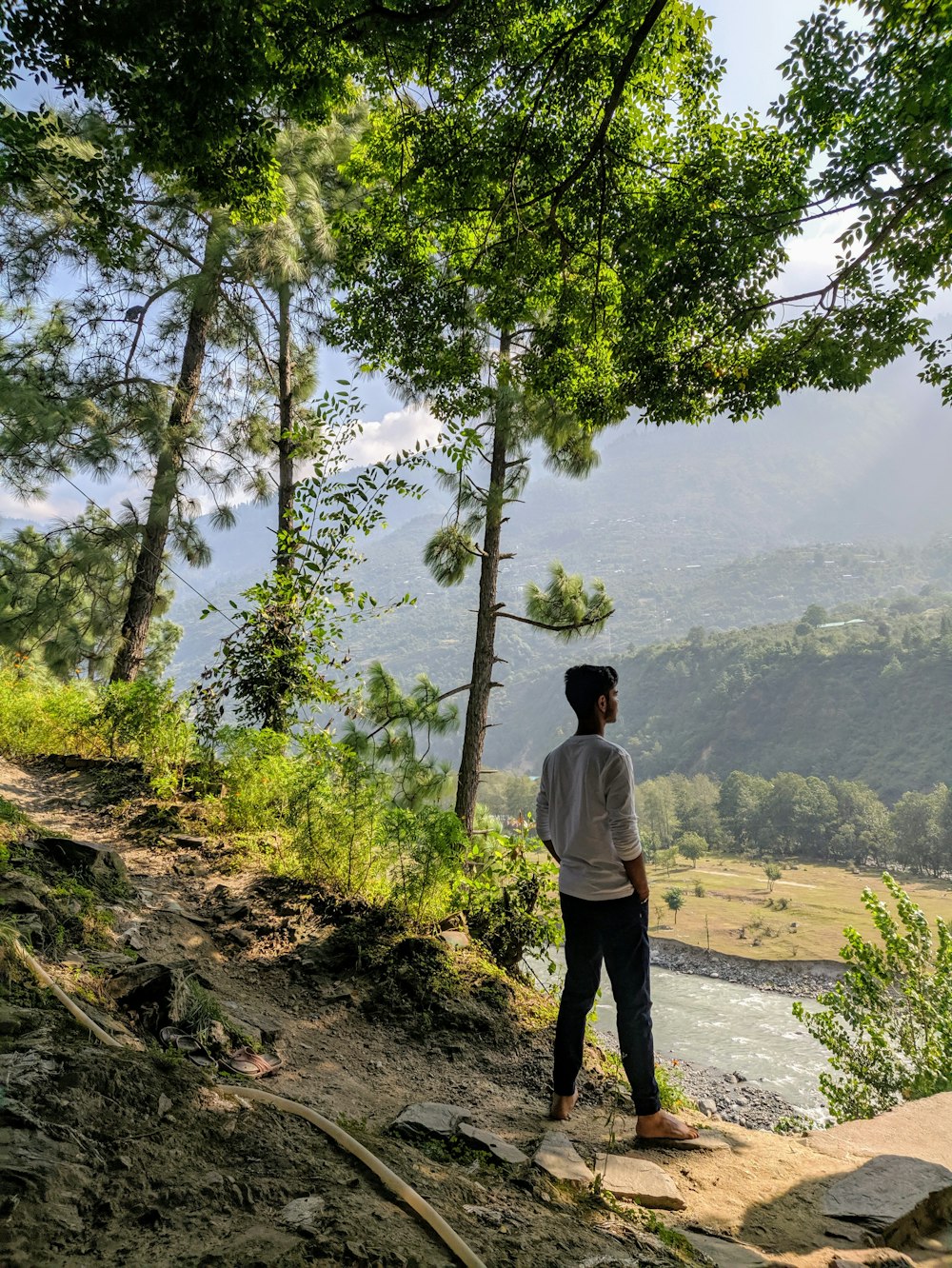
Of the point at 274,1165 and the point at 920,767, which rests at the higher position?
the point at 920,767

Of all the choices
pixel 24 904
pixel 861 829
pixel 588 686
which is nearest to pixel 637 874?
pixel 588 686

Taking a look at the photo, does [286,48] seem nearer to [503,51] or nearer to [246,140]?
[246,140]

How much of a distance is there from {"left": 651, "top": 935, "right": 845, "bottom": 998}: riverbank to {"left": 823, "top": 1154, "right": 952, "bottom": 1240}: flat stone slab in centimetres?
3275

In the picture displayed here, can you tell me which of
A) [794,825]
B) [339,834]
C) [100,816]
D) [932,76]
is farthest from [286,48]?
[794,825]

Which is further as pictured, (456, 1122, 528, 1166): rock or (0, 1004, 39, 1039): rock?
(456, 1122, 528, 1166): rock

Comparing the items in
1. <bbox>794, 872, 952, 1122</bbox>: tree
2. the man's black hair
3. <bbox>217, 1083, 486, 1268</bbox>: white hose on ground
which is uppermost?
the man's black hair

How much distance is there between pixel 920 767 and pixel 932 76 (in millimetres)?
94805

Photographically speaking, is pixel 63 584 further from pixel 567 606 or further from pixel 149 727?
pixel 567 606

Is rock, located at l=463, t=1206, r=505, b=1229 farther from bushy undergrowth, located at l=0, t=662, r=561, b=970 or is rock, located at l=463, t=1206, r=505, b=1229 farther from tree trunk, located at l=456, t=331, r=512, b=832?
tree trunk, located at l=456, t=331, r=512, b=832

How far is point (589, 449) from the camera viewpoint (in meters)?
9.11

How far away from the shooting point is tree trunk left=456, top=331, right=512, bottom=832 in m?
8.60

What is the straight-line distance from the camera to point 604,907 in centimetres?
272

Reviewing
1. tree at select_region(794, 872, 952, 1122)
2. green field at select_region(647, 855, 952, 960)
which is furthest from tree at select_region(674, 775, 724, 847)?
tree at select_region(794, 872, 952, 1122)

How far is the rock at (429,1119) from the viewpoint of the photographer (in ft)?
7.85
